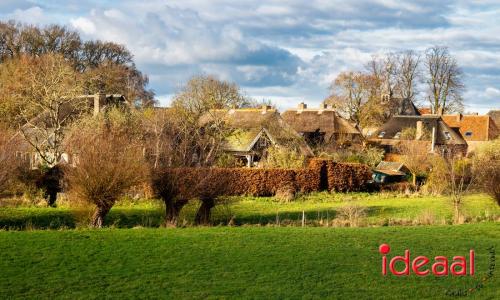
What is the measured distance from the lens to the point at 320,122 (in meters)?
61.6

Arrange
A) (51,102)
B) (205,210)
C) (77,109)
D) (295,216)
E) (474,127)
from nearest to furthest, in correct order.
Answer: (205,210) → (295,216) → (51,102) → (77,109) → (474,127)

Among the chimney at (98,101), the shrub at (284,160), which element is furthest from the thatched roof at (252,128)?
the chimney at (98,101)

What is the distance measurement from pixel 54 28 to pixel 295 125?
2654 cm

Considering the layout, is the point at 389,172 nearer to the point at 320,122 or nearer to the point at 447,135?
the point at 320,122

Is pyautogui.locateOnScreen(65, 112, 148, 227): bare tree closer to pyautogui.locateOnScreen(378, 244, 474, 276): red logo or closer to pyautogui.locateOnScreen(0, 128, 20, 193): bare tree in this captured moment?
pyautogui.locateOnScreen(0, 128, 20, 193): bare tree

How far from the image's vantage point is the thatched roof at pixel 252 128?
151 feet

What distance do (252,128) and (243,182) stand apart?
12146 mm

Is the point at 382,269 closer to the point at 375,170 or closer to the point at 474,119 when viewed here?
the point at 375,170

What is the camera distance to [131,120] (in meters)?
40.0

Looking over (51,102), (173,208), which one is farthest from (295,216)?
(51,102)

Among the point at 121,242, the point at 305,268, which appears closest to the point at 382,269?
the point at 305,268

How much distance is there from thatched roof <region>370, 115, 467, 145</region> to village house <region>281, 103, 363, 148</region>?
5744 mm

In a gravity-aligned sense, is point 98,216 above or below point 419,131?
below

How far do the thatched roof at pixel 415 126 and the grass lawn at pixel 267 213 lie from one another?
30.0 m
